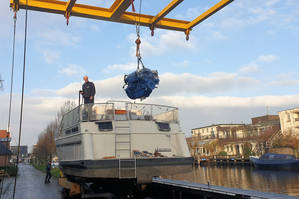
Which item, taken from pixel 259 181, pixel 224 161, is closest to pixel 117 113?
pixel 259 181

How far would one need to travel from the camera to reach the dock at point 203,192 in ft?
27.3

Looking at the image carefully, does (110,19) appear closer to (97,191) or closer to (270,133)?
(97,191)

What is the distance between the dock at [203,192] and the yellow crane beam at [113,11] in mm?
5970

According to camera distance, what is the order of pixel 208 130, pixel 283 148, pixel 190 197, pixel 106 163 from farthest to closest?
pixel 208 130 → pixel 283 148 → pixel 190 197 → pixel 106 163

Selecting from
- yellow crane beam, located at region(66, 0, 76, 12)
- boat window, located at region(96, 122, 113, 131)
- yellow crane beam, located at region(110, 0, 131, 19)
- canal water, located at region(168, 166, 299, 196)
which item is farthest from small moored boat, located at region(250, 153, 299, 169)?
yellow crane beam, located at region(66, 0, 76, 12)

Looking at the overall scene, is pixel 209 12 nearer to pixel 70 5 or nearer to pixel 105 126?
pixel 70 5

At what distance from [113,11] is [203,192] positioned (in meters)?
7.13

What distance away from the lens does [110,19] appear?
940 cm

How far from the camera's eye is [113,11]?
912 centimetres

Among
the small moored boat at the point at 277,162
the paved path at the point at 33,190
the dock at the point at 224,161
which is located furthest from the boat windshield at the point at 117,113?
the dock at the point at 224,161

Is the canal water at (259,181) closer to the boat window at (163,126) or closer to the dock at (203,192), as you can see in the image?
the dock at (203,192)

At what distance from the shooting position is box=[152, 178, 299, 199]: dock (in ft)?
27.3

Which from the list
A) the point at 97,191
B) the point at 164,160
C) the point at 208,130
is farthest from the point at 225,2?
the point at 208,130

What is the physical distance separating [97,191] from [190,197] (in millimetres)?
3746
